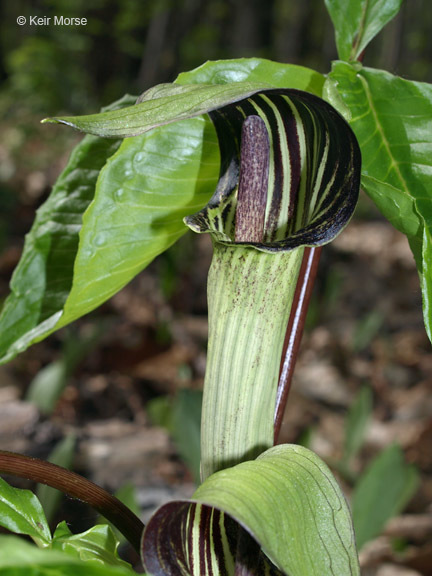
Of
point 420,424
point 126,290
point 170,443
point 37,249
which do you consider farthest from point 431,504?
point 126,290

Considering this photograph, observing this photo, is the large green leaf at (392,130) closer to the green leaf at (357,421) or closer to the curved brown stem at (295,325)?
the curved brown stem at (295,325)

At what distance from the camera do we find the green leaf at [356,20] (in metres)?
0.78

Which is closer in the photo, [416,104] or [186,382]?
[416,104]

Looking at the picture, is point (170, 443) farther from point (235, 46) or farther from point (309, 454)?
point (235, 46)

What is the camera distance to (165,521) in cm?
57

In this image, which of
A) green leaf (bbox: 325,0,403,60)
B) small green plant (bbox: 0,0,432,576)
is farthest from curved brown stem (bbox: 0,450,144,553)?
green leaf (bbox: 325,0,403,60)

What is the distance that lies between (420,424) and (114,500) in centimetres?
258

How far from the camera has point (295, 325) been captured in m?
0.77

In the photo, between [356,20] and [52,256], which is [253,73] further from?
[52,256]

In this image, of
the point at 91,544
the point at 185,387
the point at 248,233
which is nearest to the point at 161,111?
the point at 248,233

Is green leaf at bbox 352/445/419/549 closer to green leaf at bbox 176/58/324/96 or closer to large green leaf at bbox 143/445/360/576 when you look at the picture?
large green leaf at bbox 143/445/360/576

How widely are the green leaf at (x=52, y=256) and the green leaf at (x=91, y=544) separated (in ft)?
0.91

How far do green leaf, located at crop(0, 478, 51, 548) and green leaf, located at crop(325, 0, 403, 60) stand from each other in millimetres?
636

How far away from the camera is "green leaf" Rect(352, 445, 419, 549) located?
177cm
